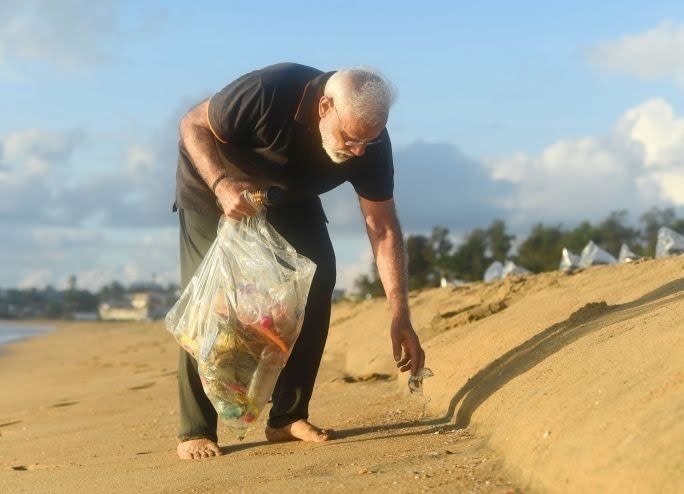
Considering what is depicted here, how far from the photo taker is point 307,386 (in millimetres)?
4480

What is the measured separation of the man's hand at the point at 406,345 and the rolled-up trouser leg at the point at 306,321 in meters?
0.30

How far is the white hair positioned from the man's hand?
0.89 metres

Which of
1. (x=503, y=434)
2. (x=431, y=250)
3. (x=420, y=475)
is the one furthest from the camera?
(x=431, y=250)

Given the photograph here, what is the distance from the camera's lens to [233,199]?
3865 millimetres

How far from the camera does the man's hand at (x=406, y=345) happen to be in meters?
4.28

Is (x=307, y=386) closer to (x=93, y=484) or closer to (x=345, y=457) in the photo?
(x=345, y=457)

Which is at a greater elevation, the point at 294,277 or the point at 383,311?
the point at 294,277

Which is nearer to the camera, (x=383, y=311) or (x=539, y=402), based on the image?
(x=539, y=402)

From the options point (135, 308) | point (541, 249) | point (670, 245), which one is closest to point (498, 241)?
point (541, 249)

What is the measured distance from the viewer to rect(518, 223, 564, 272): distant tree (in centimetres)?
2922

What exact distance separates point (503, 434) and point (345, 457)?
→ 60cm

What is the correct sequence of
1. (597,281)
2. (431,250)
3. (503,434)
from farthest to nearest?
(431,250), (597,281), (503,434)

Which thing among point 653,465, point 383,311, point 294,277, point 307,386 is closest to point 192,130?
point 294,277

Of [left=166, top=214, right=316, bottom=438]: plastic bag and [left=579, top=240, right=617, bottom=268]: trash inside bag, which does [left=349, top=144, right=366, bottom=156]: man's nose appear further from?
[left=579, top=240, right=617, bottom=268]: trash inside bag
